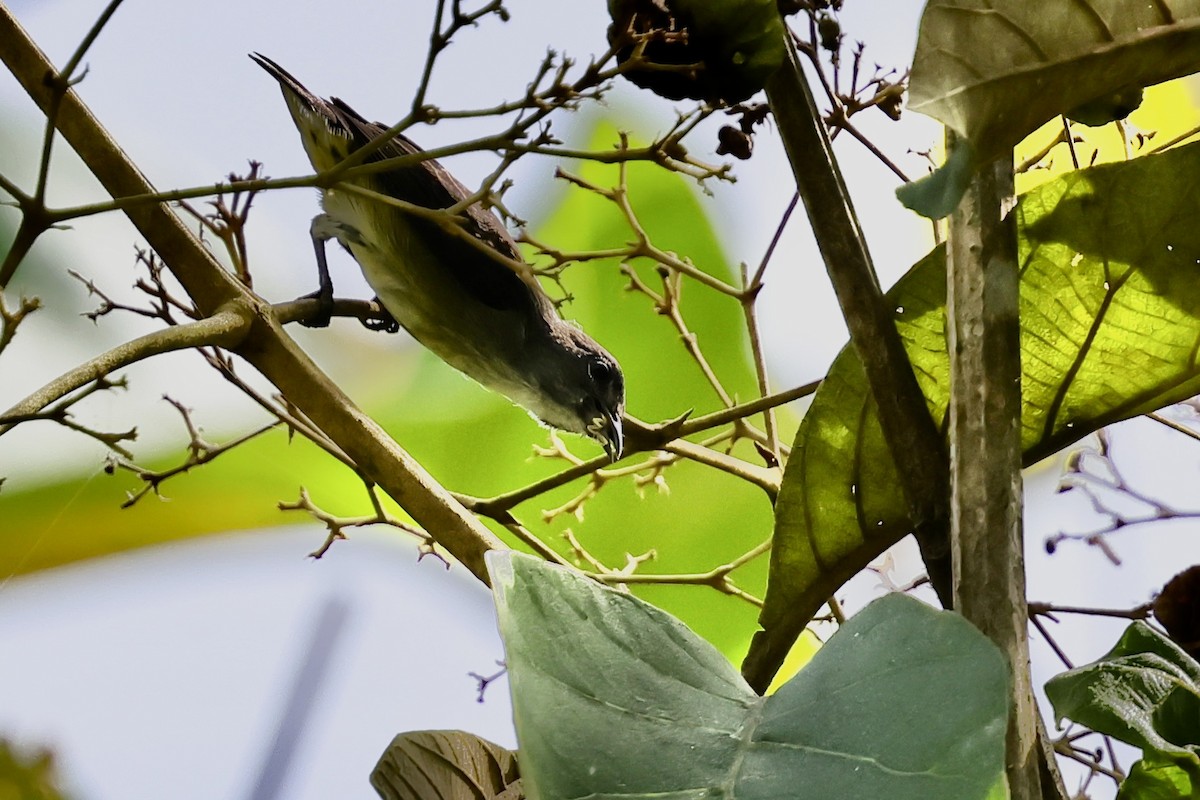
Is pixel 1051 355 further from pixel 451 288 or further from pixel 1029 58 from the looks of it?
pixel 451 288

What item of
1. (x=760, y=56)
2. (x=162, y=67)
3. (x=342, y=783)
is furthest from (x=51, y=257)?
(x=760, y=56)

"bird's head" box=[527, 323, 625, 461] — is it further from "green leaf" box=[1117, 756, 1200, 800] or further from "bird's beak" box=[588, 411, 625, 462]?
"green leaf" box=[1117, 756, 1200, 800]

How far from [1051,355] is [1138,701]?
0.13 metres

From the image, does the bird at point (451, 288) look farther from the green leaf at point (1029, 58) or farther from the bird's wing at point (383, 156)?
the green leaf at point (1029, 58)

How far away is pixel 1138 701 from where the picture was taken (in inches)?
15.1

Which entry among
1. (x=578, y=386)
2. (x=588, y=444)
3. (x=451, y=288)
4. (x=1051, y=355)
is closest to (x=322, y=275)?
(x=451, y=288)

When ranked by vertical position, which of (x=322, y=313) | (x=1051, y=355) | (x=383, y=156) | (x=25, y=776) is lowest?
(x=25, y=776)

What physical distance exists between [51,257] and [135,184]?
20.0 inches

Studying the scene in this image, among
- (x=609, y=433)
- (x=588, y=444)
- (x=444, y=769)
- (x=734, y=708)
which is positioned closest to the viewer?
(x=734, y=708)

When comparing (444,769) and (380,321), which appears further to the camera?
(380,321)

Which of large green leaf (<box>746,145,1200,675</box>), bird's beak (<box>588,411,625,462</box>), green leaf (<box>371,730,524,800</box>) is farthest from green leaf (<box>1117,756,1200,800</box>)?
bird's beak (<box>588,411,625,462</box>)

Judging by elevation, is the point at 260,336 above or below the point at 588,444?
below

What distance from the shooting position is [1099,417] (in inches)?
17.1

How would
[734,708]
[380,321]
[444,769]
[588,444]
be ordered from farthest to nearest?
1. [588,444]
2. [380,321]
3. [444,769]
4. [734,708]
